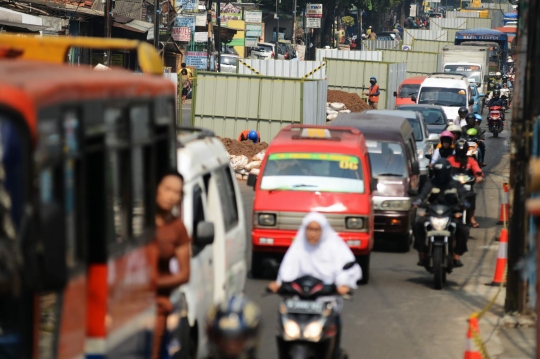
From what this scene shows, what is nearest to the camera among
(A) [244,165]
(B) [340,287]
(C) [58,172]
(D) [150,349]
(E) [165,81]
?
(C) [58,172]

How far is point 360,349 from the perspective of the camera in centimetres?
1009

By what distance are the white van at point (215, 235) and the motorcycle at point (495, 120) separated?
28140mm

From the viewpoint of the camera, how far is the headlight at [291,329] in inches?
295

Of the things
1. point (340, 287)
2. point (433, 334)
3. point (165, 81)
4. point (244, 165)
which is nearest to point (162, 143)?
point (165, 81)

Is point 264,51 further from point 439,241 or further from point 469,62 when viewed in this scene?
point 439,241

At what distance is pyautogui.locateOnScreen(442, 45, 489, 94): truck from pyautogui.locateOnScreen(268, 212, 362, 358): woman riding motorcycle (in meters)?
41.4

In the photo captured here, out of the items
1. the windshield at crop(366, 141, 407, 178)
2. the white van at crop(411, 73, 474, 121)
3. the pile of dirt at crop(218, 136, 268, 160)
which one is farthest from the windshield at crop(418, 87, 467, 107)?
the windshield at crop(366, 141, 407, 178)

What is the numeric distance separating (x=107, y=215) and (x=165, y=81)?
1.71m

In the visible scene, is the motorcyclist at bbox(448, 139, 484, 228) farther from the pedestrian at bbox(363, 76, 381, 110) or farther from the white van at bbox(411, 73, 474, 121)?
the pedestrian at bbox(363, 76, 381, 110)

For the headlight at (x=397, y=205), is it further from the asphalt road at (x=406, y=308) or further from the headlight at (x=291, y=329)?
the headlight at (x=291, y=329)

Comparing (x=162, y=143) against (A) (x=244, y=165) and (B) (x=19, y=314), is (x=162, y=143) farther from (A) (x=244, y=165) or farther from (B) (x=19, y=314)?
(A) (x=244, y=165)

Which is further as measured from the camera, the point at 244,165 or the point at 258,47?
the point at 258,47

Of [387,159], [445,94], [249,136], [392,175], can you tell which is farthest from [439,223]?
[445,94]

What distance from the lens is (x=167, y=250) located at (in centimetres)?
694
